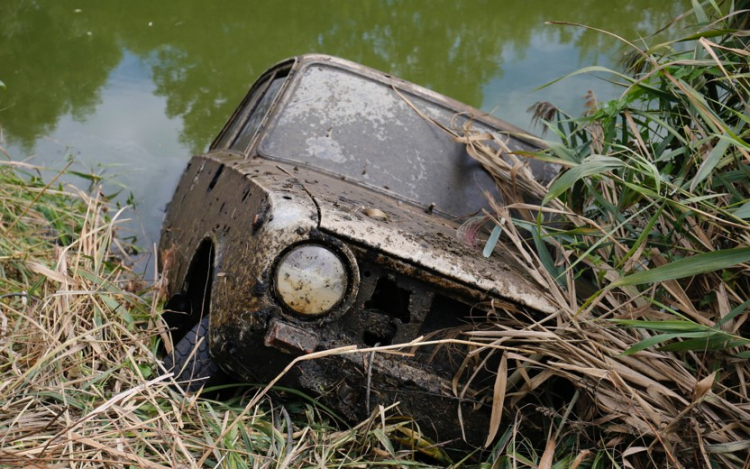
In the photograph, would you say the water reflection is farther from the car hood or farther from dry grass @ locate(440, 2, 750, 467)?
dry grass @ locate(440, 2, 750, 467)

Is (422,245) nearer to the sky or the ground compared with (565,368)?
nearer to the sky

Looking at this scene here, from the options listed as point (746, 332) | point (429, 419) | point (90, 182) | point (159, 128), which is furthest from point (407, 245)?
point (159, 128)

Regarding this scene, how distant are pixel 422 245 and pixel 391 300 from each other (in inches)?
7.8

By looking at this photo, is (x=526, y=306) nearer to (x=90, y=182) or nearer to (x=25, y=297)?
(x=25, y=297)

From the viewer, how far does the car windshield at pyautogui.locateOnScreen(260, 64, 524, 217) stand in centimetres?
313

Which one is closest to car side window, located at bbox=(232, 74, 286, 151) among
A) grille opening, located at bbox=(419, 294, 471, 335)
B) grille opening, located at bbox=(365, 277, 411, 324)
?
grille opening, located at bbox=(365, 277, 411, 324)

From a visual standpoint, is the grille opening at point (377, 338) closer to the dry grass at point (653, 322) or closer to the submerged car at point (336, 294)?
the submerged car at point (336, 294)

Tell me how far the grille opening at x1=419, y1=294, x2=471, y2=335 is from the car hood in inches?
4.8

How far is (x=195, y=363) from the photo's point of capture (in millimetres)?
2576

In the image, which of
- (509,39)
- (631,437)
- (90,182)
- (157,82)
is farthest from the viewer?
(509,39)

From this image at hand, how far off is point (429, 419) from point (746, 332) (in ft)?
3.25

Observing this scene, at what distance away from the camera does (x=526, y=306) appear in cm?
237

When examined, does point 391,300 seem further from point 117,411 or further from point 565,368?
point 117,411

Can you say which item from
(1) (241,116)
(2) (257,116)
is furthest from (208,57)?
(2) (257,116)
